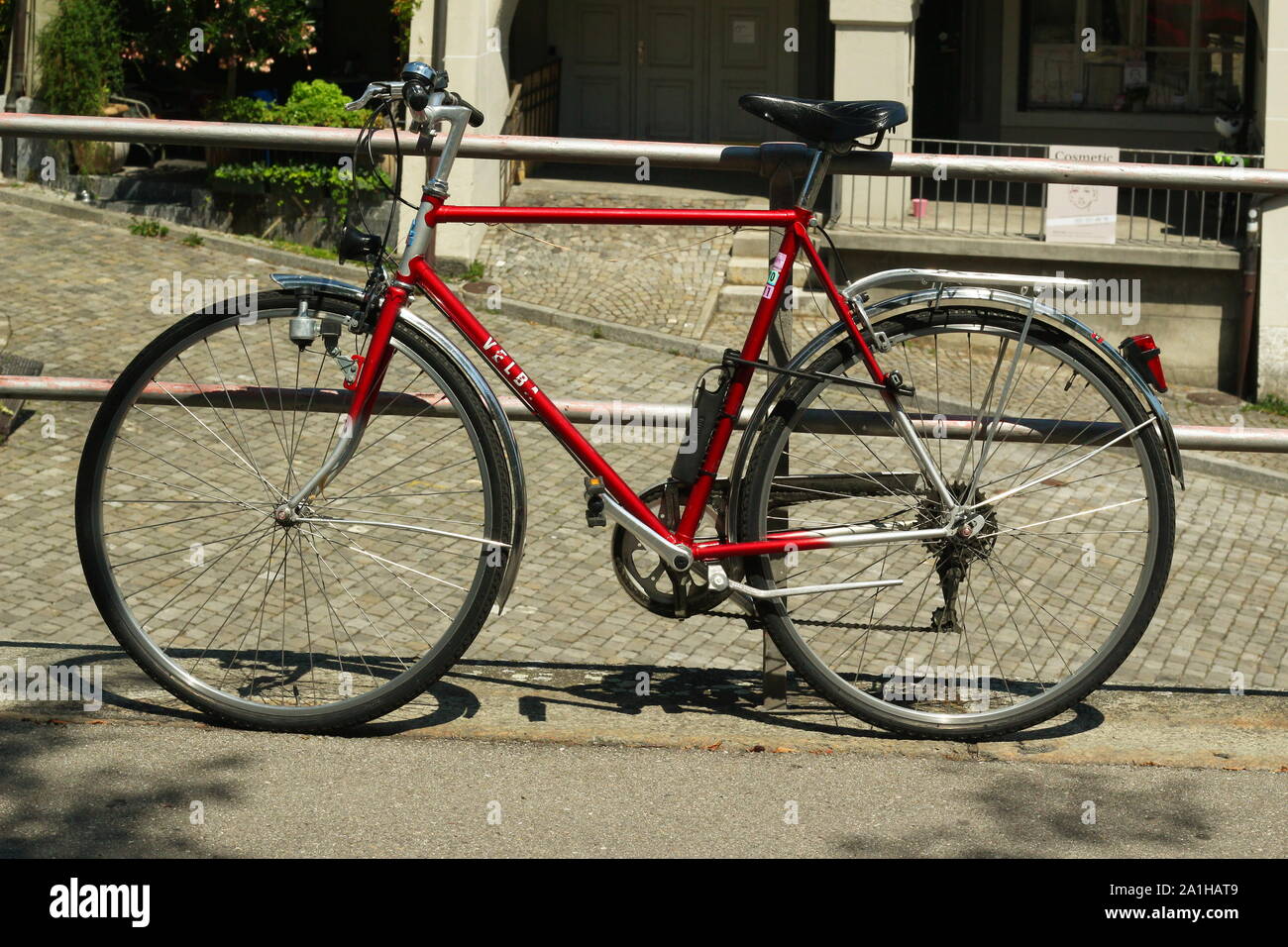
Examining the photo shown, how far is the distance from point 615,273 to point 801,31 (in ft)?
19.4

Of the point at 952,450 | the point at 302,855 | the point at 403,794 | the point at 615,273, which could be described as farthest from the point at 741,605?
the point at 615,273

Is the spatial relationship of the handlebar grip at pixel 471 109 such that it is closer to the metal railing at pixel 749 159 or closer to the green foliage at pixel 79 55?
the metal railing at pixel 749 159

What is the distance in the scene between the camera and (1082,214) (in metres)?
14.1

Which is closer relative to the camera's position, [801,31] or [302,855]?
[302,855]

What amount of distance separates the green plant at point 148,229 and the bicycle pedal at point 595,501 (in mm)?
11156

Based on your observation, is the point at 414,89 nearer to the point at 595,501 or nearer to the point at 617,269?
the point at 595,501

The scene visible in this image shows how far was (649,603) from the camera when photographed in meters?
3.99

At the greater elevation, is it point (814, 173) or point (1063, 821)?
point (814, 173)

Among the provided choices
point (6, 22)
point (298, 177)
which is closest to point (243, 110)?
point (298, 177)

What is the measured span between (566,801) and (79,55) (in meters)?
13.9

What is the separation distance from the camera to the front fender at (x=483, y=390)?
376cm

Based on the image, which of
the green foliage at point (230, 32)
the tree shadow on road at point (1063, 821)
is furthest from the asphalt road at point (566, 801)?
the green foliage at point (230, 32)
